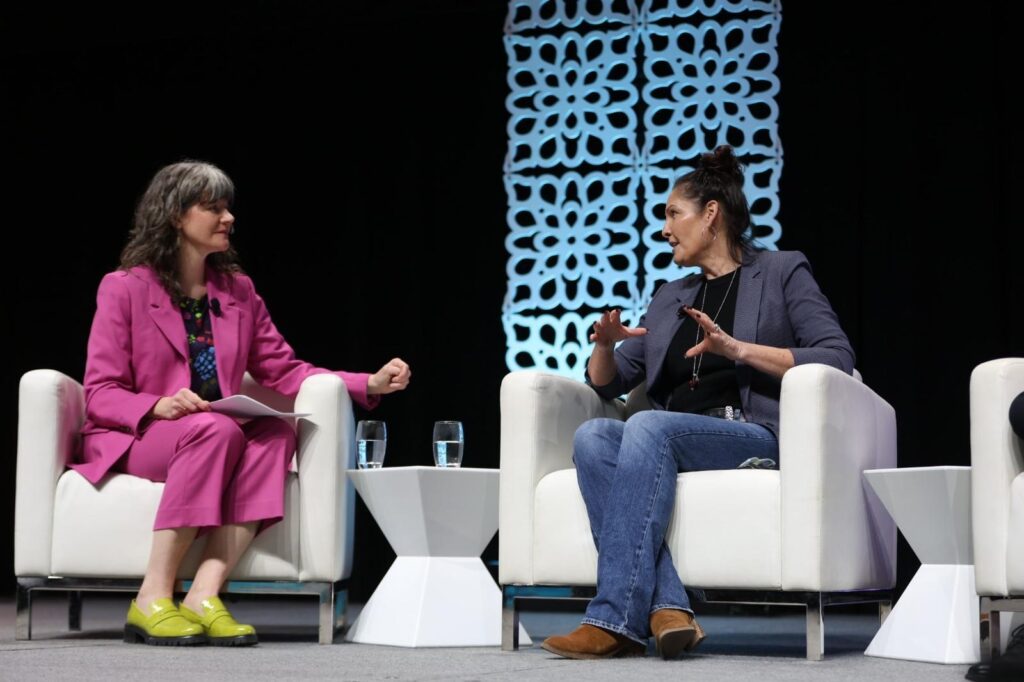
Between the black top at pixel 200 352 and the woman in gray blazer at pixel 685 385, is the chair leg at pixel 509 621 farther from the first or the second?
the black top at pixel 200 352

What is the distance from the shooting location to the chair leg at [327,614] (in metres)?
2.84

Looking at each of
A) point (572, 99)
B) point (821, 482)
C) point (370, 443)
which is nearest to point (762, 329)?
point (821, 482)

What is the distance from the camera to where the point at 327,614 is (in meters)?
2.84

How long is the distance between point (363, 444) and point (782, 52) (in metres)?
2.42

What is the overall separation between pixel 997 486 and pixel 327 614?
141 centimetres

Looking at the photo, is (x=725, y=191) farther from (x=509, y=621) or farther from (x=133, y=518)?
(x=133, y=518)

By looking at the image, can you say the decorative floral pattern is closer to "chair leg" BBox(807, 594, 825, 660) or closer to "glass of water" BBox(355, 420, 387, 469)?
"glass of water" BBox(355, 420, 387, 469)

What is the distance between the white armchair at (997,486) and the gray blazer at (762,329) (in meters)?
0.46

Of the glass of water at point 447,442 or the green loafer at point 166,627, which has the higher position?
the glass of water at point 447,442

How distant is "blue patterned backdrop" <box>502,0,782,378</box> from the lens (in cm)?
472

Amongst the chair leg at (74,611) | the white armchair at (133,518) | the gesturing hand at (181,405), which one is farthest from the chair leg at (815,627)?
the chair leg at (74,611)

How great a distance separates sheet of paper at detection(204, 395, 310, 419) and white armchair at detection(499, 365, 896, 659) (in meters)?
0.50

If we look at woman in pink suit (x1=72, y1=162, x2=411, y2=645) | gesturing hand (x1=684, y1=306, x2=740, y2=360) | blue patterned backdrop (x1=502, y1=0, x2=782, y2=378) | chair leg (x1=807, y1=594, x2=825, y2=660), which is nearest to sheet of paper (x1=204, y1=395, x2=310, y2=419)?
woman in pink suit (x1=72, y1=162, x2=411, y2=645)

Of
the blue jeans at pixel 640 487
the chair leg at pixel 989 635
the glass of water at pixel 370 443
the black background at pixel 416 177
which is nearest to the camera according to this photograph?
the chair leg at pixel 989 635
